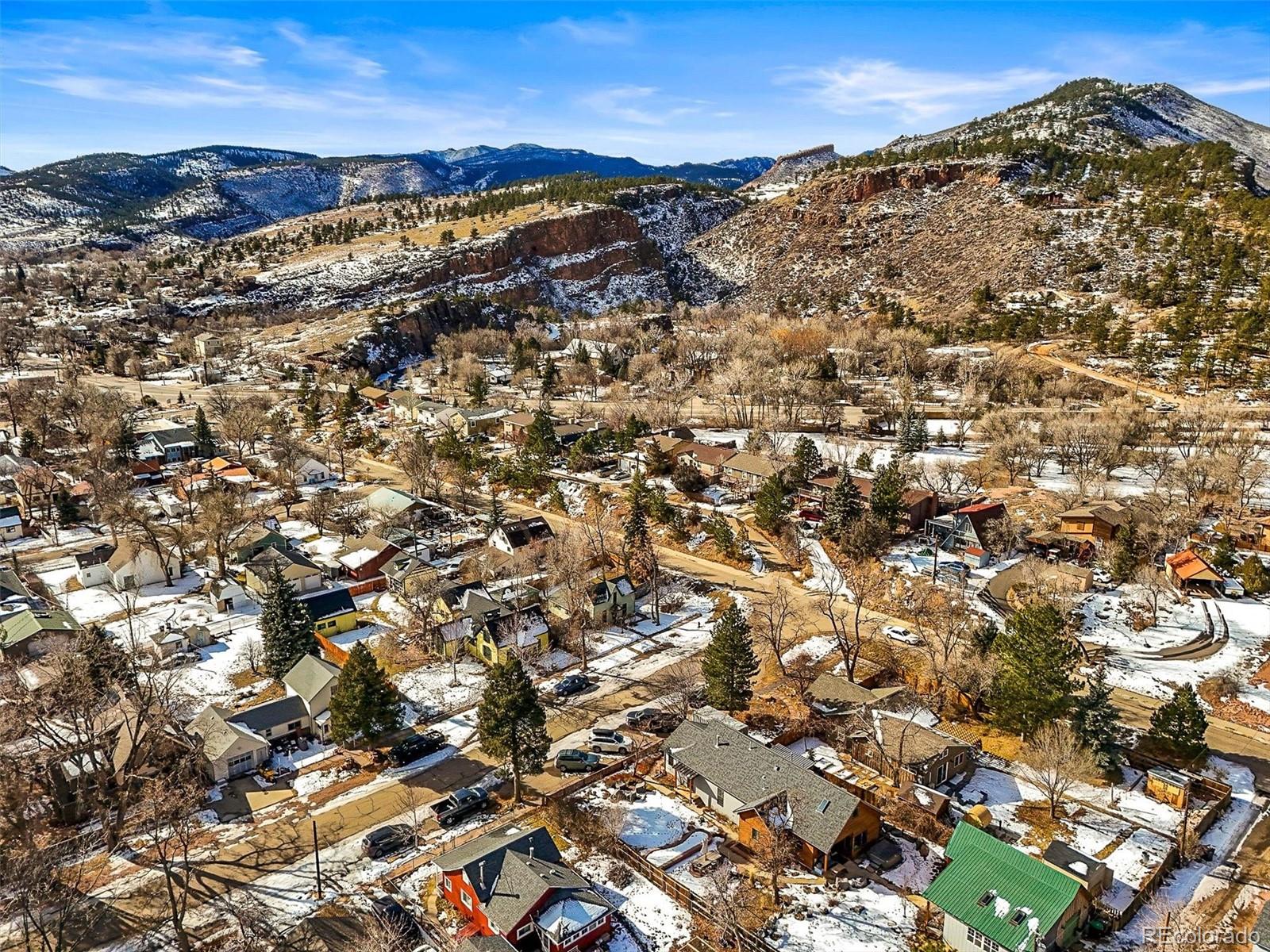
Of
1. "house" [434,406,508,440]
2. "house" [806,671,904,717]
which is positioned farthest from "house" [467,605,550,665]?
"house" [434,406,508,440]

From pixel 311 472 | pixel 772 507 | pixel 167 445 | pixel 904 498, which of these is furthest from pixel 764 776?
pixel 167 445

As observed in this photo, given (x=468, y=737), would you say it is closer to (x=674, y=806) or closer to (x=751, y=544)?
(x=674, y=806)

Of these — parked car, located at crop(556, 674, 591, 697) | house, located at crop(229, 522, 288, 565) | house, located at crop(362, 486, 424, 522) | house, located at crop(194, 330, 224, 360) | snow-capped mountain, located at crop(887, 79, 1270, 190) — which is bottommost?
parked car, located at crop(556, 674, 591, 697)

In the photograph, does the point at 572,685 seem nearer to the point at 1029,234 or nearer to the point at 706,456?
the point at 706,456

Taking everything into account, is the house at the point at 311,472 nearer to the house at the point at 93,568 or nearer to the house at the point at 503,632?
the house at the point at 93,568

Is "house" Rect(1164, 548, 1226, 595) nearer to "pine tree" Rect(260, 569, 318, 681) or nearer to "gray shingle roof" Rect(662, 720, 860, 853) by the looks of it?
"gray shingle roof" Rect(662, 720, 860, 853)

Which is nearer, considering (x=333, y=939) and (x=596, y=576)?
(x=333, y=939)

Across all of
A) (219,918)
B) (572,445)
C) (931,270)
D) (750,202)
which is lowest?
(219,918)

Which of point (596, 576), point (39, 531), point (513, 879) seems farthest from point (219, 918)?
point (39, 531)
